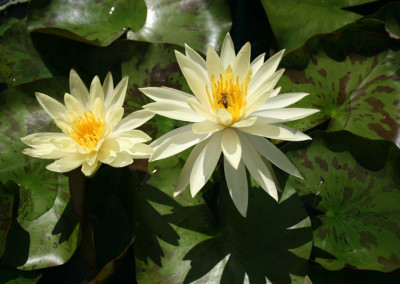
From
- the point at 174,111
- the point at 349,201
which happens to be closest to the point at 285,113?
the point at 174,111

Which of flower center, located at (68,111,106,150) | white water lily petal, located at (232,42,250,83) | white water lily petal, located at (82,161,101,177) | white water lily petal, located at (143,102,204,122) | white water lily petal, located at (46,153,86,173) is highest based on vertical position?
white water lily petal, located at (232,42,250,83)

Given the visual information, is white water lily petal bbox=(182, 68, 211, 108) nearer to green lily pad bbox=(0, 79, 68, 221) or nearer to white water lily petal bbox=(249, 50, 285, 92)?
white water lily petal bbox=(249, 50, 285, 92)

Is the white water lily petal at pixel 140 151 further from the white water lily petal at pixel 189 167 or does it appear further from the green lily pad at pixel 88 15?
the green lily pad at pixel 88 15

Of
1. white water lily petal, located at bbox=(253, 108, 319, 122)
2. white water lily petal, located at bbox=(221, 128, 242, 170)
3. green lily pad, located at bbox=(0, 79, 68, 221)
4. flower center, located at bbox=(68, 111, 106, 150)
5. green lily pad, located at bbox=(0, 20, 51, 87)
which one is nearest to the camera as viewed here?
white water lily petal, located at bbox=(221, 128, 242, 170)

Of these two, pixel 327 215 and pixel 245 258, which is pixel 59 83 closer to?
pixel 245 258

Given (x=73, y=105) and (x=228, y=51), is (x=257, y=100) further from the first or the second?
(x=73, y=105)

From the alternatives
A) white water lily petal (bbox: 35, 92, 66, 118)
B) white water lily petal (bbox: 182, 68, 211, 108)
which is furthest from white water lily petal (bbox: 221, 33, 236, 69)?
white water lily petal (bbox: 35, 92, 66, 118)

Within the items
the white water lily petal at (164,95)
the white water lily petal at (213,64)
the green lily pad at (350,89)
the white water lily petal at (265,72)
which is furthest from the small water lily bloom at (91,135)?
the green lily pad at (350,89)
